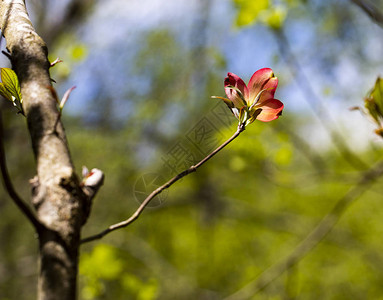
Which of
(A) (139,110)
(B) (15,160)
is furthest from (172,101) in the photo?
(B) (15,160)

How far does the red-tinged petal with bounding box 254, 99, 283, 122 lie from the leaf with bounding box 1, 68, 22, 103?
1.23 feet

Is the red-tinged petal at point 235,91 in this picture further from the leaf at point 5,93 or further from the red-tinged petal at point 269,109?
the leaf at point 5,93

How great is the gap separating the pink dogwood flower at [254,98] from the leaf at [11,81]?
0.32m

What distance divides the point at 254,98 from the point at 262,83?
0.03 m

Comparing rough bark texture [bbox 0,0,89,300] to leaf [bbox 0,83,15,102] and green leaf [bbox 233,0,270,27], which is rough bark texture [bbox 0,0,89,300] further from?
green leaf [bbox 233,0,270,27]

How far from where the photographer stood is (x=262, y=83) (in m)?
0.59

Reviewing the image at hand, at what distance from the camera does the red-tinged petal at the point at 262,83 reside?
1.92 feet

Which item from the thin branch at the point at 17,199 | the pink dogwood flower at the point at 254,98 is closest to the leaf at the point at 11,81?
the thin branch at the point at 17,199

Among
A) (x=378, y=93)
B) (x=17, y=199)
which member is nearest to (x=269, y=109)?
(x=378, y=93)

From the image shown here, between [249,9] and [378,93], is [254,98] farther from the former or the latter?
[249,9]

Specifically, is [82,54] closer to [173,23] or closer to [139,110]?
[139,110]

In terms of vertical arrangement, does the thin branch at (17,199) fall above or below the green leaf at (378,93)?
below

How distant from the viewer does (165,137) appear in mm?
4336

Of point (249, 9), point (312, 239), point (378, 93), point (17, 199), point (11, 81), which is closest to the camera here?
point (17, 199)
